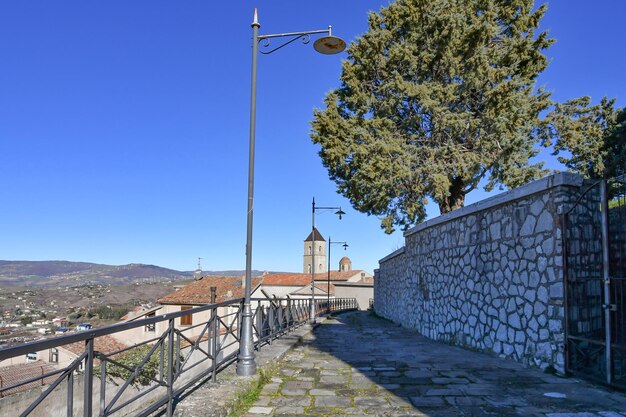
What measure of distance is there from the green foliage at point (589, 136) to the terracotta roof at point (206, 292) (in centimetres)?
2821

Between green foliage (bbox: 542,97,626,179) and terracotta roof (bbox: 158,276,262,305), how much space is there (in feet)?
92.6

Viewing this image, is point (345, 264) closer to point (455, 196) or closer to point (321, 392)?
point (455, 196)

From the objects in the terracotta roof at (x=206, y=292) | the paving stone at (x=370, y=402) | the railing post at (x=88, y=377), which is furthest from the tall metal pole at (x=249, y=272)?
the terracotta roof at (x=206, y=292)

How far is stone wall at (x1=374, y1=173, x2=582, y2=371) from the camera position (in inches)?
244

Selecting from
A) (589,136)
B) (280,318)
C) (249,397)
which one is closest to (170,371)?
(249,397)

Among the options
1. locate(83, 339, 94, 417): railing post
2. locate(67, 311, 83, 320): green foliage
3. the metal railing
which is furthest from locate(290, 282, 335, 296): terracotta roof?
locate(83, 339, 94, 417): railing post

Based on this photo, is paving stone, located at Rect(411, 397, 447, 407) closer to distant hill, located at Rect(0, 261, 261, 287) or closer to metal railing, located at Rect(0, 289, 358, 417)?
metal railing, located at Rect(0, 289, 358, 417)

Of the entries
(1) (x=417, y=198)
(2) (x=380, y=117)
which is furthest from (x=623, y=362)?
(2) (x=380, y=117)

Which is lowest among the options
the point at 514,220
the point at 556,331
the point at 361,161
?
the point at 556,331

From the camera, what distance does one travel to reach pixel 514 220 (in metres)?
7.26

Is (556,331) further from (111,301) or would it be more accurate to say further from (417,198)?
(111,301)

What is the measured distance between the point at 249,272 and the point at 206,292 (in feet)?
122

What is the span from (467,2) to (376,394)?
684 inches

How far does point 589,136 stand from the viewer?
1911 centimetres
